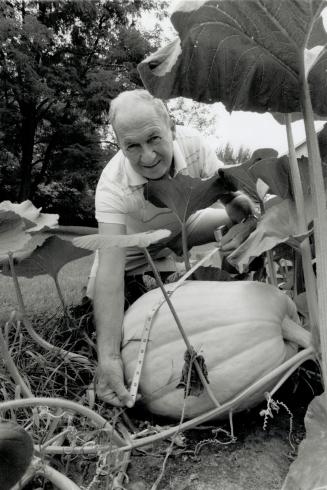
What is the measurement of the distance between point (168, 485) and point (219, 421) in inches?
10.0

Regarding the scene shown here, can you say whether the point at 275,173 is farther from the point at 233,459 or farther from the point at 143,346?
the point at 233,459

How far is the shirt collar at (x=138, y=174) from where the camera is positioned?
1.56 metres

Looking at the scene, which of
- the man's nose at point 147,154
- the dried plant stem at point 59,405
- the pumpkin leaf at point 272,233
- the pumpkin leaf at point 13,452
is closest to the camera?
the pumpkin leaf at point 13,452

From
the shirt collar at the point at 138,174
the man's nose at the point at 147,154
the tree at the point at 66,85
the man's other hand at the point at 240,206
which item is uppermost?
the tree at the point at 66,85

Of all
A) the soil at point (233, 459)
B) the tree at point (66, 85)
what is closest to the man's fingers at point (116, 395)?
the soil at point (233, 459)

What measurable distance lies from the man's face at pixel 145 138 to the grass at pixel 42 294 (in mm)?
623

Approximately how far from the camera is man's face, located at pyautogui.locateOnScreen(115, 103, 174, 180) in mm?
1365

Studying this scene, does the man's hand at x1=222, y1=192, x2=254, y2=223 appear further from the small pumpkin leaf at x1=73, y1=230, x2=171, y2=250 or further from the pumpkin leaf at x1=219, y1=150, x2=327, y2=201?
the small pumpkin leaf at x1=73, y1=230, x2=171, y2=250

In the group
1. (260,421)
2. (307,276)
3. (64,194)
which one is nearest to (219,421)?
(260,421)

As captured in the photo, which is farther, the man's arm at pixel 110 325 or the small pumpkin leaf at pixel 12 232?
the man's arm at pixel 110 325

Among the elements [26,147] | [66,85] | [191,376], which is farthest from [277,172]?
[26,147]

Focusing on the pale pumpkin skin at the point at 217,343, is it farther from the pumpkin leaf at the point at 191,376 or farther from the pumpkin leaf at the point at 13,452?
the pumpkin leaf at the point at 13,452

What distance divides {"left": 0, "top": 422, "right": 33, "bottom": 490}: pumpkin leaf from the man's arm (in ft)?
1.50

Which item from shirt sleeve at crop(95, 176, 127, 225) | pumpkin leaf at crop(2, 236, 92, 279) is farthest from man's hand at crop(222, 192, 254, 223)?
pumpkin leaf at crop(2, 236, 92, 279)
